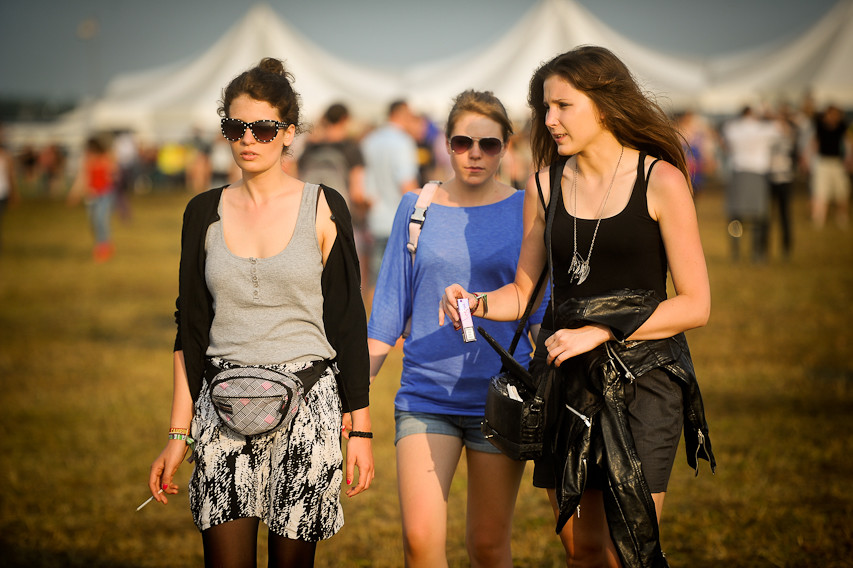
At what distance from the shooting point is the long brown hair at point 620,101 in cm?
305

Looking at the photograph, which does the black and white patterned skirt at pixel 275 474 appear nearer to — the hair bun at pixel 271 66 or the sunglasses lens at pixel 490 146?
the hair bun at pixel 271 66

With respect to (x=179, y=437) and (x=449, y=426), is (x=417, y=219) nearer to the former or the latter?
(x=449, y=426)

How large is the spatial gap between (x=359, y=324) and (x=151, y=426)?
15.7 ft

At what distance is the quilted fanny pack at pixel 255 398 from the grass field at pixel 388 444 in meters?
2.17

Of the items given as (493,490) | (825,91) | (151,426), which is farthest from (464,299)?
(825,91)

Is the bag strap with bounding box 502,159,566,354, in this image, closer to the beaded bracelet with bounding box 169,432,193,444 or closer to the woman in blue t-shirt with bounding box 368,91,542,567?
the woman in blue t-shirt with bounding box 368,91,542,567

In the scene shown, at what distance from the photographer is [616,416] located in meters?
2.93

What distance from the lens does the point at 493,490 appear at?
3.53 meters

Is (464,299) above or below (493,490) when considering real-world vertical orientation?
above

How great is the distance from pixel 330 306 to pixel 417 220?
26.7 inches

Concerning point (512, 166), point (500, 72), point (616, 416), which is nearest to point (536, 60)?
point (500, 72)

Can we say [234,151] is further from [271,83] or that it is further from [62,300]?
[62,300]

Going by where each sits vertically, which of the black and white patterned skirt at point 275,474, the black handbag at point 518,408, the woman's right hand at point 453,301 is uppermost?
the woman's right hand at point 453,301

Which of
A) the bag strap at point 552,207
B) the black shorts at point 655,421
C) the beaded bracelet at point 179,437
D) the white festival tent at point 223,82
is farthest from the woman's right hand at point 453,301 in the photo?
the white festival tent at point 223,82
